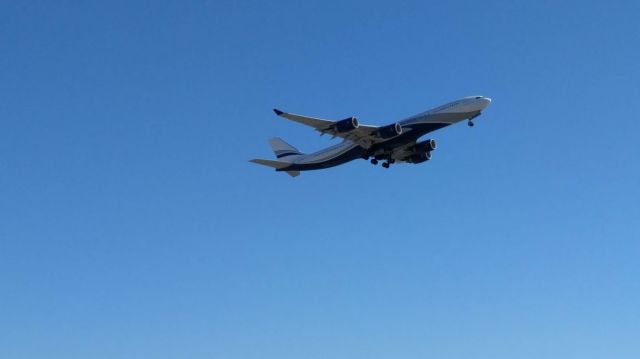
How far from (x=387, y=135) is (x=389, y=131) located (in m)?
0.48

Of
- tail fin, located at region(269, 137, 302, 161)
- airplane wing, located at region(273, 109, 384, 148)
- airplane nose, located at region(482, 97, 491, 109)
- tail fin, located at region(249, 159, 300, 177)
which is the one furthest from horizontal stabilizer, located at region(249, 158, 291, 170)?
airplane nose, located at region(482, 97, 491, 109)

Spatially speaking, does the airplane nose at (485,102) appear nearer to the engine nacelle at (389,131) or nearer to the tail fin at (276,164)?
the engine nacelle at (389,131)

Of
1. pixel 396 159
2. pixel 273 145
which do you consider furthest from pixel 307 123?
pixel 273 145

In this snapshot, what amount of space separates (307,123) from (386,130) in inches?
345

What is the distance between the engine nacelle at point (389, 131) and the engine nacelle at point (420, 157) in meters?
7.24

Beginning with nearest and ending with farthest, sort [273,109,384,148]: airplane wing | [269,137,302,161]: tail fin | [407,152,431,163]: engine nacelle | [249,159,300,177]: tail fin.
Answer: [273,109,384,148]: airplane wing, [407,152,431,163]: engine nacelle, [249,159,300,177]: tail fin, [269,137,302,161]: tail fin

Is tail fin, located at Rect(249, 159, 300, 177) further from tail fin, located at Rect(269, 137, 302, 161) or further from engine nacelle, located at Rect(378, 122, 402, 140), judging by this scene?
engine nacelle, located at Rect(378, 122, 402, 140)

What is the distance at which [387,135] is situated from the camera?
3484 inches

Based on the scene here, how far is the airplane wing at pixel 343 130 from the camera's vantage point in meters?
83.7

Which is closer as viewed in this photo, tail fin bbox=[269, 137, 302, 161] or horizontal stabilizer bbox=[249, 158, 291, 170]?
horizontal stabilizer bbox=[249, 158, 291, 170]

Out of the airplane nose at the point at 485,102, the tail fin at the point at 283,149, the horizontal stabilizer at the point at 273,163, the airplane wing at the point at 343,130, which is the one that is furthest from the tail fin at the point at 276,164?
the airplane nose at the point at 485,102

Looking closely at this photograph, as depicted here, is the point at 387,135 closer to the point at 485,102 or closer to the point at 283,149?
the point at 485,102

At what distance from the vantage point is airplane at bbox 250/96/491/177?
86125mm

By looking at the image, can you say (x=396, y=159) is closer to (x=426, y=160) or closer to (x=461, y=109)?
(x=426, y=160)
